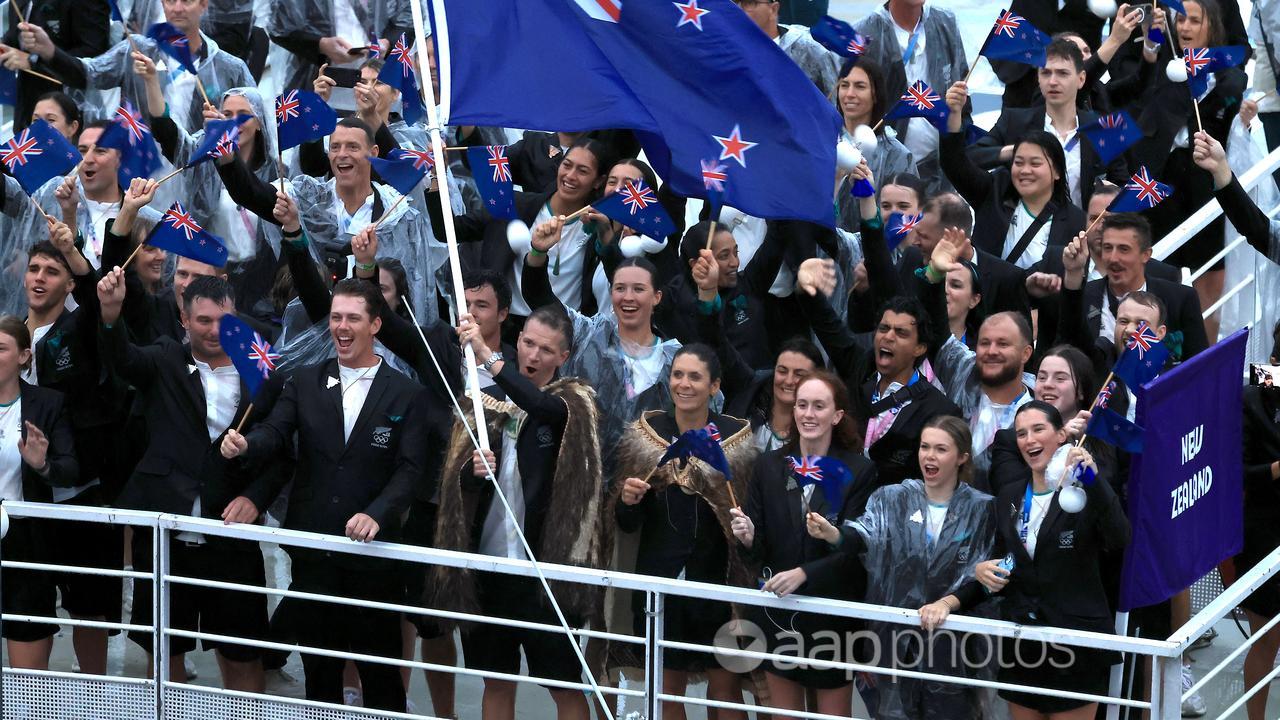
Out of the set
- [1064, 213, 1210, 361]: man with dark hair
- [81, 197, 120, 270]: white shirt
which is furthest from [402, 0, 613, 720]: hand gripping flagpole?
[1064, 213, 1210, 361]: man with dark hair

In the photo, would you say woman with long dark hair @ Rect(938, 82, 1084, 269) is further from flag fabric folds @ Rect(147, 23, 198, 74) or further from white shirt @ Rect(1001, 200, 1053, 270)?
flag fabric folds @ Rect(147, 23, 198, 74)

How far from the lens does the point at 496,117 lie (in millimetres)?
7527

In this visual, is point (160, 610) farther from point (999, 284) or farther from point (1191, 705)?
point (1191, 705)

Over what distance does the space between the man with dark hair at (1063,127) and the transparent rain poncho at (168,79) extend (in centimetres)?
431

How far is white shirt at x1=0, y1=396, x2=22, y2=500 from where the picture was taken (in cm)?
837

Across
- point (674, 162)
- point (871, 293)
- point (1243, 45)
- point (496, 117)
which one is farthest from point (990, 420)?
point (1243, 45)

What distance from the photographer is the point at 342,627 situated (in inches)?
325

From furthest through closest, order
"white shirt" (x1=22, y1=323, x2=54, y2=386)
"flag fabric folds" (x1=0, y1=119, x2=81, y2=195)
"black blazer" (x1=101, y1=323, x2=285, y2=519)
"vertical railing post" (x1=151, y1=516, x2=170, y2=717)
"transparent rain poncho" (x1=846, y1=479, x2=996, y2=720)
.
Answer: "flag fabric folds" (x1=0, y1=119, x2=81, y2=195), "white shirt" (x1=22, y1=323, x2=54, y2=386), "black blazer" (x1=101, y1=323, x2=285, y2=519), "vertical railing post" (x1=151, y1=516, x2=170, y2=717), "transparent rain poncho" (x1=846, y1=479, x2=996, y2=720)

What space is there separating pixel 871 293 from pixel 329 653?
303 cm

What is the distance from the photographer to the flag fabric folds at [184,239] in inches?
346

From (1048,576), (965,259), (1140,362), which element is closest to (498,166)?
(965,259)

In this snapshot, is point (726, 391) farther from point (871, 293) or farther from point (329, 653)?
point (329, 653)

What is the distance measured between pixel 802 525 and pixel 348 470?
1906 millimetres

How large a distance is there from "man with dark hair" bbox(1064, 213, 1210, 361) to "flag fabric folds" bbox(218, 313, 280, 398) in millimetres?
3759
